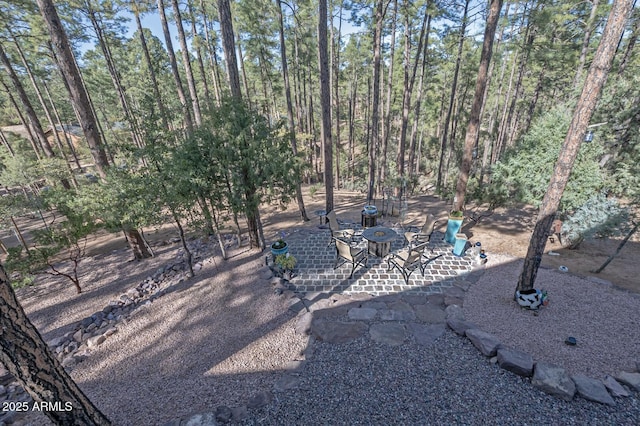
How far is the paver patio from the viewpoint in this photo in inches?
220

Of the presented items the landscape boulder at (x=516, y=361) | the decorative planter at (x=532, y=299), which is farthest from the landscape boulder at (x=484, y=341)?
the decorative planter at (x=532, y=299)

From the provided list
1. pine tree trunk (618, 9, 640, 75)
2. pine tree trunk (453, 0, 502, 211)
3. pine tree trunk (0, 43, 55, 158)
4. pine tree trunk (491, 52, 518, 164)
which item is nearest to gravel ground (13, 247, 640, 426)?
pine tree trunk (453, 0, 502, 211)

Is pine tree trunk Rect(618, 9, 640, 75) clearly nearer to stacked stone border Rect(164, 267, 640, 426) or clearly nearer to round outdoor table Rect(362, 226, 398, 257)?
stacked stone border Rect(164, 267, 640, 426)

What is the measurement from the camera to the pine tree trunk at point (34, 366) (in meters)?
1.94

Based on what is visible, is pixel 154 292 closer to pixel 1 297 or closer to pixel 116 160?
pixel 116 160

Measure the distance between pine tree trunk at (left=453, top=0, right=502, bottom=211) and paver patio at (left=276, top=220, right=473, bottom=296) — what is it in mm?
2183

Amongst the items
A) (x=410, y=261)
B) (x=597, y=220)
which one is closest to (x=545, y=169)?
(x=597, y=220)

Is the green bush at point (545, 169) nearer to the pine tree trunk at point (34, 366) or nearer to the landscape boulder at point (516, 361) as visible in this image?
the landscape boulder at point (516, 361)

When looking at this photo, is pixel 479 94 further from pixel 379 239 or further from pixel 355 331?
pixel 355 331

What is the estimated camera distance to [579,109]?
3.80 meters

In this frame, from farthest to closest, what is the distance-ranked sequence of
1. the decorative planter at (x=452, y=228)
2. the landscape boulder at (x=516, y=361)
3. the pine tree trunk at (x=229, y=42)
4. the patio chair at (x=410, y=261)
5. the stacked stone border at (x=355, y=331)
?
the decorative planter at (x=452, y=228) → the pine tree trunk at (x=229, y=42) → the patio chair at (x=410, y=261) → the landscape boulder at (x=516, y=361) → the stacked stone border at (x=355, y=331)

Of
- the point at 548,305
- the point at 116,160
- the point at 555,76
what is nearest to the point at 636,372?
the point at 548,305

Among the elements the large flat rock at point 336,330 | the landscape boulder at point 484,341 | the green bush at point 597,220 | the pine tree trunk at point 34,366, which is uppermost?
the pine tree trunk at point 34,366

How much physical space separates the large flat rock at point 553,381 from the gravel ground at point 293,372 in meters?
0.09
